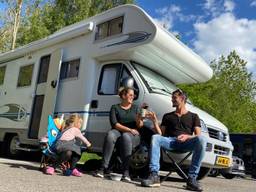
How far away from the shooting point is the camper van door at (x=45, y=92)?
9.23m

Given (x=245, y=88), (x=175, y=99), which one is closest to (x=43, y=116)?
(x=175, y=99)

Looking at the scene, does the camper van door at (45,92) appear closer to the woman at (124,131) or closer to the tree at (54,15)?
Answer: the woman at (124,131)

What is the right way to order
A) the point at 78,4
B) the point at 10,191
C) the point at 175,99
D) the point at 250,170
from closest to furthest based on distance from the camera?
1. the point at 10,191
2. the point at 175,99
3. the point at 250,170
4. the point at 78,4

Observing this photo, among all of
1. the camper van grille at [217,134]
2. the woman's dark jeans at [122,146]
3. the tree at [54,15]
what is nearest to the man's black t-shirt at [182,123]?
the woman's dark jeans at [122,146]

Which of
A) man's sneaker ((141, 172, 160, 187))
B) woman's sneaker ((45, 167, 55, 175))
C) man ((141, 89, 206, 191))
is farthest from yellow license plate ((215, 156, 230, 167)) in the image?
woman's sneaker ((45, 167, 55, 175))

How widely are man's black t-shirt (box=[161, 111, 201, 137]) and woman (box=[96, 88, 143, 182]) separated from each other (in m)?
0.51

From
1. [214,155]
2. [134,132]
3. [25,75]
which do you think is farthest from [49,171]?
[25,75]

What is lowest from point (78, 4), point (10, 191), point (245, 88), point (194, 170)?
point (10, 191)

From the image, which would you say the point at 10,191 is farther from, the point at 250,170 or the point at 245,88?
the point at 245,88

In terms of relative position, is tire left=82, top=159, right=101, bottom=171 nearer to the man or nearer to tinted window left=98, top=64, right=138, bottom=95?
tinted window left=98, top=64, right=138, bottom=95

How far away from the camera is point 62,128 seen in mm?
7668

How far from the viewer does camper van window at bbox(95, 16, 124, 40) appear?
8.33 meters

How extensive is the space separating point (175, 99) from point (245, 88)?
2715cm

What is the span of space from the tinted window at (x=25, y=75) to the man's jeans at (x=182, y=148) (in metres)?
4.97
